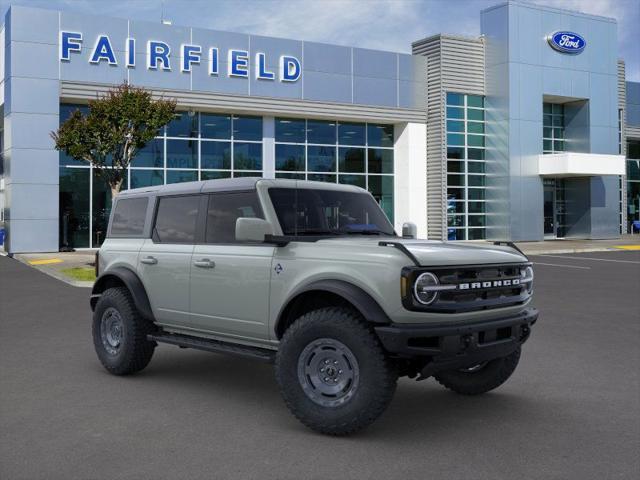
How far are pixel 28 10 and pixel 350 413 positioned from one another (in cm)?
2475

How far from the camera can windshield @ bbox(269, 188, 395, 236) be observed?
6031 mm

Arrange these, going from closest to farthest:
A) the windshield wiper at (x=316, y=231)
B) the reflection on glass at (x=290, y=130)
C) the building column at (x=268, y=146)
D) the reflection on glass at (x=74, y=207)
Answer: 1. the windshield wiper at (x=316, y=231)
2. the reflection on glass at (x=74, y=207)
3. the building column at (x=268, y=146)
4. the reflection on glass at (x=290, y=130)

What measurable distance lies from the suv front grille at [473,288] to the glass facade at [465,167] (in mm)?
27840

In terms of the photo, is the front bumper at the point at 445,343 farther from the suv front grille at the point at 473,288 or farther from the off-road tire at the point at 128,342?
the off-road tire at the point at 128,342

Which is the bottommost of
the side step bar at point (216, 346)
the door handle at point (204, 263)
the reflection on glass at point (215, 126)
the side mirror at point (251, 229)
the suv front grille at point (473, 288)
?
the side step bar at point (216, 346)

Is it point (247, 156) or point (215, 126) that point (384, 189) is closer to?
point (247, 156)

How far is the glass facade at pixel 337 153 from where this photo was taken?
30969 mm

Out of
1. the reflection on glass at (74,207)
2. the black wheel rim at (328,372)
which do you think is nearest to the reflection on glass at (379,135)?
the reflection on glass at (74,207)

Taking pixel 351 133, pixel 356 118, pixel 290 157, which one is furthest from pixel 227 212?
pixel 351 133

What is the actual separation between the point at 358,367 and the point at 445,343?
62cm

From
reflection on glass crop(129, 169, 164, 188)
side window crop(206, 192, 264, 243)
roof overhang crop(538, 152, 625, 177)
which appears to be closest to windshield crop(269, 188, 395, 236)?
side window crop(206, 192, 264, 243)

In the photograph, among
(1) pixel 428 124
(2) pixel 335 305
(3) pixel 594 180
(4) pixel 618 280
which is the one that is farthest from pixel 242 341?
(3) pixel 594 180

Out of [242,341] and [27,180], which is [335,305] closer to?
[242,341]

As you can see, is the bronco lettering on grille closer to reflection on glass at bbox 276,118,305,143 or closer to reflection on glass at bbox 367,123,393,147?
reflection on glass at bbox 276,118,305,143
